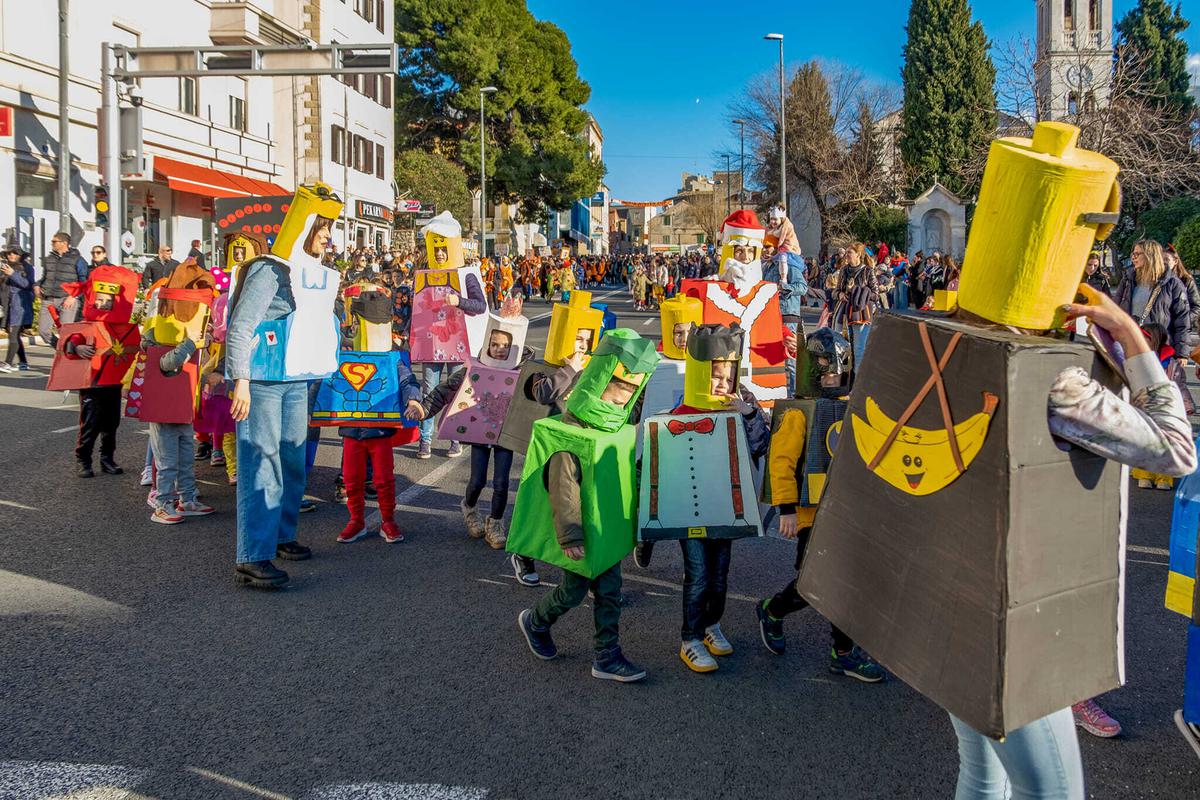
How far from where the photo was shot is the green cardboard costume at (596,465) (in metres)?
4.33

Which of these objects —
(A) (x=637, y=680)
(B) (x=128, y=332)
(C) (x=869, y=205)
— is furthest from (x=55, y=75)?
(C) (x=869, y=205)

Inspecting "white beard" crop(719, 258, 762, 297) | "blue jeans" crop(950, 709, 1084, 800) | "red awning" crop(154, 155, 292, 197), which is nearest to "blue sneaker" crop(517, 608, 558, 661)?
"blue jeans" crop(950, 709, 1084, 800)

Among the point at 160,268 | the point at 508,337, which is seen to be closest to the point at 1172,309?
the point at 508,337

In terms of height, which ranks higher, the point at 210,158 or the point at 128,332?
the point at 210,158

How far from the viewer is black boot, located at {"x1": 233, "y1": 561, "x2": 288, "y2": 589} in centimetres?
564

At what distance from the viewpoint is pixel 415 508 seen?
25.1ft

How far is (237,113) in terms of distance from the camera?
31.4 metres

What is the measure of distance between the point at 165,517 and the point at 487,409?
2.38 m

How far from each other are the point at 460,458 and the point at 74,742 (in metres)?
5.94

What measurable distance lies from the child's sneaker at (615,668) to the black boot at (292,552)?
2504 mm

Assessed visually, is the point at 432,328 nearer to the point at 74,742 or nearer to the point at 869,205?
the point at 74,742

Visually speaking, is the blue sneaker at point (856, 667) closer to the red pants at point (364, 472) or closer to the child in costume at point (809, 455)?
the child in costume at point (809, 455)

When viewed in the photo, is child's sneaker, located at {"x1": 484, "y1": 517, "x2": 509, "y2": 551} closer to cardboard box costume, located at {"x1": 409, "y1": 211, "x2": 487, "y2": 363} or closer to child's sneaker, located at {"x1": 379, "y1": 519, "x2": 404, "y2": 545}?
child's sneaker, located at {"x1": 379, "y1": 519, "x2": 404, "y2": 545}

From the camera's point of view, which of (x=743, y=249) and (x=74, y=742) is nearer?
(x=74, y=742)
